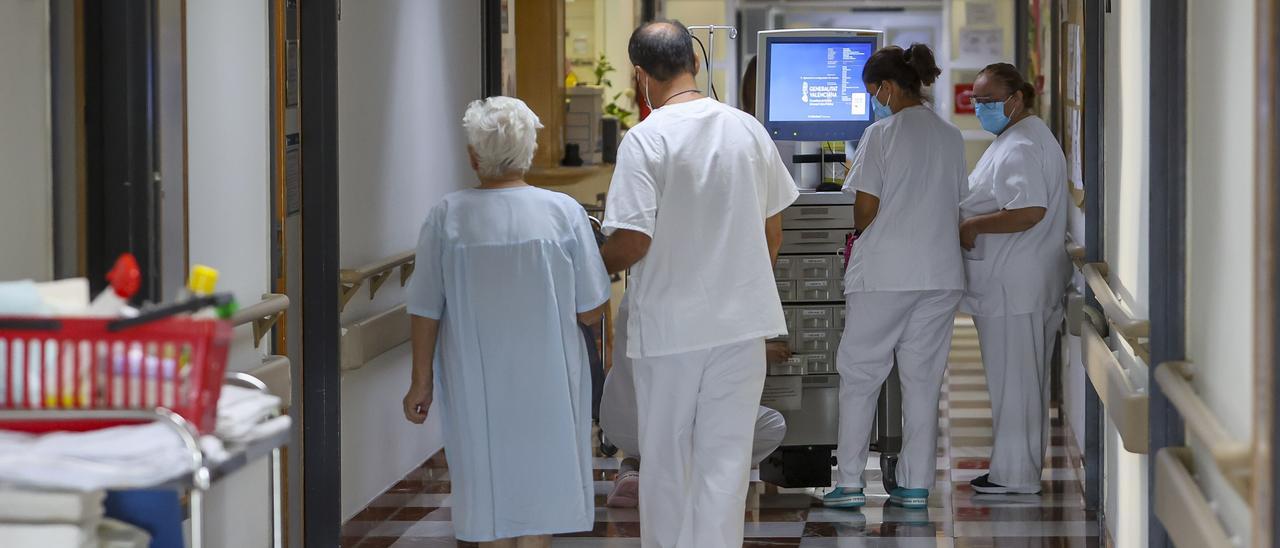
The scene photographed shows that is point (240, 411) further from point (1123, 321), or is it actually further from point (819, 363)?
point (819, 363)

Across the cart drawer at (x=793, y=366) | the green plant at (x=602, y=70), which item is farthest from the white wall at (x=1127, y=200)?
the green plant at (x=602, y=70)

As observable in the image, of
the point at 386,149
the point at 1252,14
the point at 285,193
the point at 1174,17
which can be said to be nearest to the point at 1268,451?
the point at 1252,14

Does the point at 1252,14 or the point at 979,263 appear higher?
the point at 1252,14

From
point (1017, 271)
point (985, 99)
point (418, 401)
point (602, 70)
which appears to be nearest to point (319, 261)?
point (418, 401)

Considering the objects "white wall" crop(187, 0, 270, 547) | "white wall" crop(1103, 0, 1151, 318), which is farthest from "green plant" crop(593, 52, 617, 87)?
"white wall" crop(187, 0, 270, 547)

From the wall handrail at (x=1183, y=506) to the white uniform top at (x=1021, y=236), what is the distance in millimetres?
2427

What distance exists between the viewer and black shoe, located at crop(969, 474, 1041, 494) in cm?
556

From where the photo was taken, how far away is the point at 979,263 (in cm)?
548

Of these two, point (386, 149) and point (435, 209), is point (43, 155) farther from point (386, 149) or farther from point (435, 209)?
point (386, 149)

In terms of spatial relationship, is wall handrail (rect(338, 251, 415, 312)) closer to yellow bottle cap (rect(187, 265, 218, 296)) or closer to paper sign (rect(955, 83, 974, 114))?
yellow bottle cap (rect(187, 265, 218, 296))

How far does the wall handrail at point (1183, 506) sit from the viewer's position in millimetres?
2355

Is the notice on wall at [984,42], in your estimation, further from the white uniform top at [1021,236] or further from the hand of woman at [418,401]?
the hand of woman at [418,401]

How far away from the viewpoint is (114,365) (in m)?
1.92

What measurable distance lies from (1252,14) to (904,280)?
2.85 m
